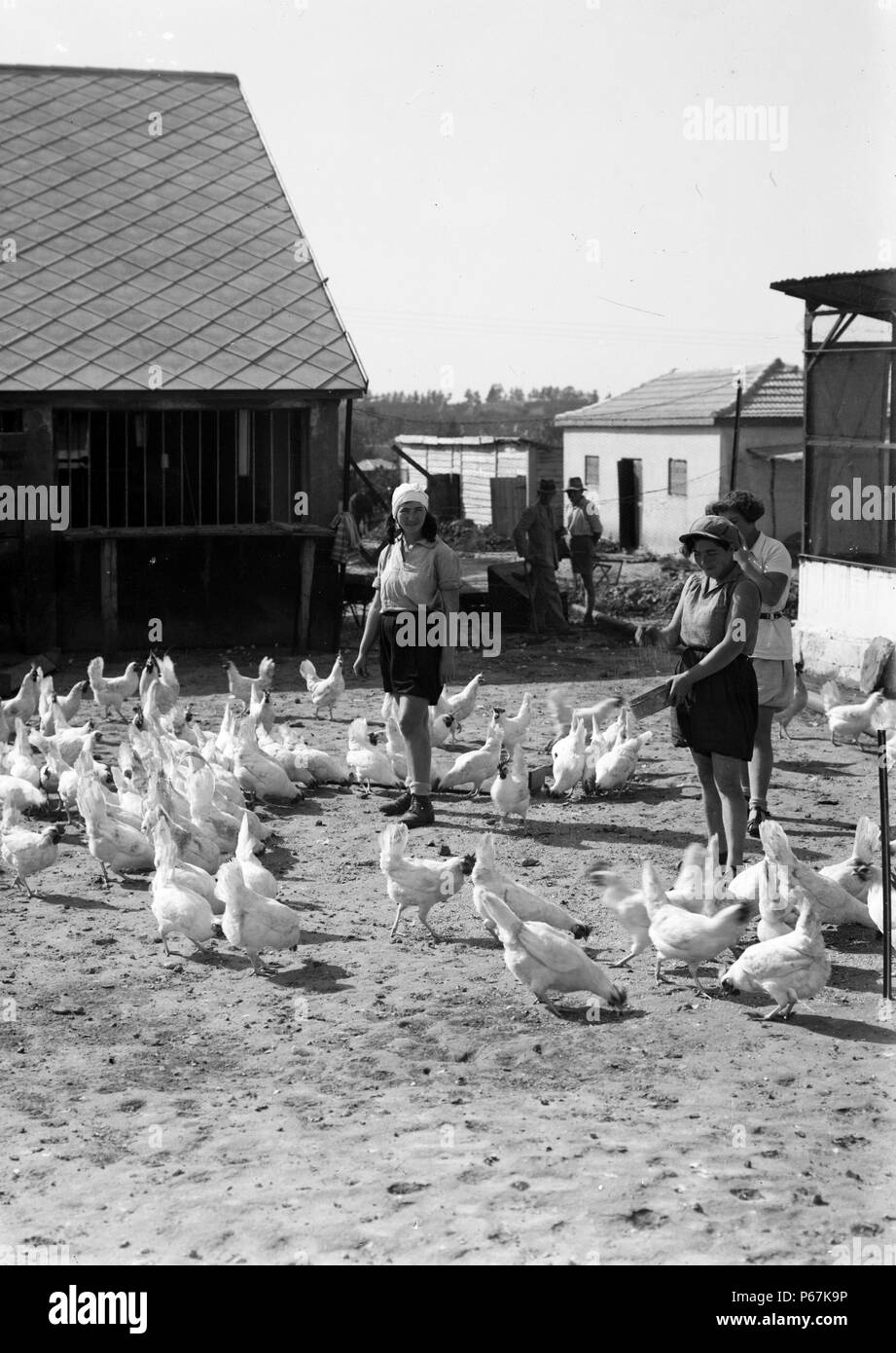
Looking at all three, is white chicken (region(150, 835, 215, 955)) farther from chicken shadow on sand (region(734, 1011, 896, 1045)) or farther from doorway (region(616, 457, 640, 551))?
doorway (region(616, 457, 640, 551))

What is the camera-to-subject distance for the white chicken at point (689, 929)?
534 cm

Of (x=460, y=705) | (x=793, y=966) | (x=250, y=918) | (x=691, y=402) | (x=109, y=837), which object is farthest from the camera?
(x=691, y=402)

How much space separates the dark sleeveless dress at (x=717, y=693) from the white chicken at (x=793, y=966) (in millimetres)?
1432

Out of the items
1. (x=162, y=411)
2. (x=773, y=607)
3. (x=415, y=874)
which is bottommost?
(x=415, y=874)

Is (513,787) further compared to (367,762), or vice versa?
(367,762)

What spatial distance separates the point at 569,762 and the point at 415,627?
1.30m

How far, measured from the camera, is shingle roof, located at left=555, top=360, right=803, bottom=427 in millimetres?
27312

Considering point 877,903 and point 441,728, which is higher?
point 441,728

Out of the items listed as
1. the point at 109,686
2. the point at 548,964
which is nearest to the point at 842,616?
the point at 109,686

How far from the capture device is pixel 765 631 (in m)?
7.65

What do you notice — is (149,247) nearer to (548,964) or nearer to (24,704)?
(24,704)

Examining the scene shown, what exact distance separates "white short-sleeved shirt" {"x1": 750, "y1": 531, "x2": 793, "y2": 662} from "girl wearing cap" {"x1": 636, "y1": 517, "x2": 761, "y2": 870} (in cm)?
79

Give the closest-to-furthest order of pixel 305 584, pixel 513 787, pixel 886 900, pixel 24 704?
pixel 886 900
pixel 513 787
pixel 24 704
pixel 305 584
